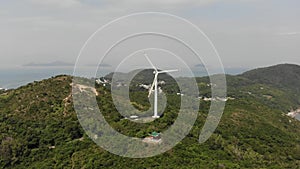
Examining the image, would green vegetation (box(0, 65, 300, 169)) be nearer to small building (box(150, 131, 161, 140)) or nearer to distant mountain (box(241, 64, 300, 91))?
small building (box(150, 131, 161, 140))

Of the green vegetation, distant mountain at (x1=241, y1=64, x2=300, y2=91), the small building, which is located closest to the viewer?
the green vegetation

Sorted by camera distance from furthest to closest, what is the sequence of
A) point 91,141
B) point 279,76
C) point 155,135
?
point 279,76, point 91,141, point 155,135

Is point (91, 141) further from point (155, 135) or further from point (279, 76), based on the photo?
point (279, 76)

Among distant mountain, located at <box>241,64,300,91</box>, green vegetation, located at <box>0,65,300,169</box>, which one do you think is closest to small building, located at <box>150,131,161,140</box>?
green vegetation, located at <box>0,65,300,169</box>

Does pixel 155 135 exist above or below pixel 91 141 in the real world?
above

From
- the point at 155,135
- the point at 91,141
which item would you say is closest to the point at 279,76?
the point at 91,141

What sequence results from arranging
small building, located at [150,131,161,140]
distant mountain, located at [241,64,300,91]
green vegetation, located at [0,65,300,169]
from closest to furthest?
green vegetation, located at [0,65,300,169], small building, located at [150,131,161,140], distant mountain, located at [241,64,300,91]

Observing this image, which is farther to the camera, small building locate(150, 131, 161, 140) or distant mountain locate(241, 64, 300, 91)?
distant mountain locate(241, 64, 300, 91)

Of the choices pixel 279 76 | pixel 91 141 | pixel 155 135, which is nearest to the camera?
pixel 155 135

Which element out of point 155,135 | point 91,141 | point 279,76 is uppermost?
point 279,76

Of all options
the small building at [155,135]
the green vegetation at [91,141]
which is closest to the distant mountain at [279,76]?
the green vegetation at [91,141]

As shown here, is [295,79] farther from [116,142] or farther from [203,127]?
[116,142]
